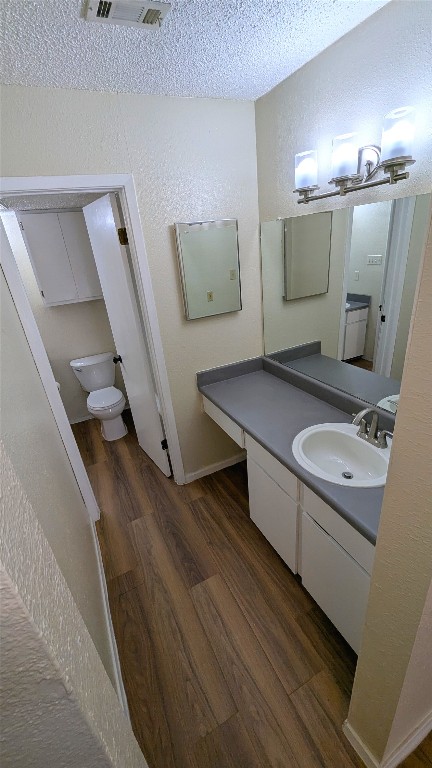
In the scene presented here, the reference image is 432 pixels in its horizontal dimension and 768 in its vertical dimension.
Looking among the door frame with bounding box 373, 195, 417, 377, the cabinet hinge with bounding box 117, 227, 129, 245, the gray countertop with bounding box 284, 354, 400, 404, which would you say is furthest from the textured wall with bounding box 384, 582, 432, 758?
the cabinet hinge with bounding box 117, 227, 129, 245

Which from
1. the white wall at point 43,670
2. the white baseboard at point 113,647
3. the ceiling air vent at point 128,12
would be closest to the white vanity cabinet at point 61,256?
the ceiling air vent at point 128,12

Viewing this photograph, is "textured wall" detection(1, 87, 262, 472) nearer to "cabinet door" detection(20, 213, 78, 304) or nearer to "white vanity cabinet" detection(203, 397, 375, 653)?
"white vanity cabinet" detection(203, 397, 375, 653)

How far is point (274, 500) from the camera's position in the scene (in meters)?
1.54

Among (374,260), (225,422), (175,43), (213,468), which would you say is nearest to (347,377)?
(374,260)

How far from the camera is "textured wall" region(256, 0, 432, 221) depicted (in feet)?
3.38

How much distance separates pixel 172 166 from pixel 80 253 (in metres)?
1.55

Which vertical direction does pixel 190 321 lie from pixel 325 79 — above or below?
below

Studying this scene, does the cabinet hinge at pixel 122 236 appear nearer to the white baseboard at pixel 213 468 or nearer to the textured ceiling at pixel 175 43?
the textured ceiling at pixel 175 43

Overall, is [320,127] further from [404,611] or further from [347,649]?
[347,649]

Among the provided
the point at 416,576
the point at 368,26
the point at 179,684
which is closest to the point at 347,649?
the point at 179,684

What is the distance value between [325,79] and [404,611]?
1905 mm

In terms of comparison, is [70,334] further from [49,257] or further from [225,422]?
[225,422]

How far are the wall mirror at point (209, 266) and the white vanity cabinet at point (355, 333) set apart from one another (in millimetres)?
704

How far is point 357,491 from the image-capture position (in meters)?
1.12
